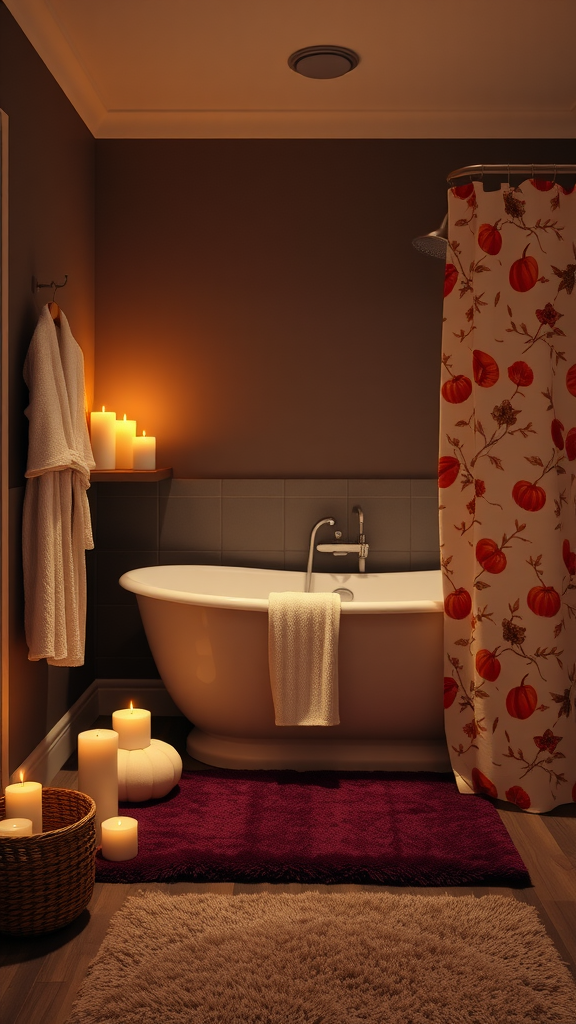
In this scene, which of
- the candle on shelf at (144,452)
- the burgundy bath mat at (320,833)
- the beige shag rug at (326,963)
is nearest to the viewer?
the beige shag rug at (326,963)

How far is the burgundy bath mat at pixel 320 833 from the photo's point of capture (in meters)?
2.42

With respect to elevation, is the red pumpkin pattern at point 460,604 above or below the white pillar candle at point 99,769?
above

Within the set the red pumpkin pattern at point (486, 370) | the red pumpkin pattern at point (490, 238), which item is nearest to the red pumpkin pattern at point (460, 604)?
the red pumpkin pattern at point (486, 370)

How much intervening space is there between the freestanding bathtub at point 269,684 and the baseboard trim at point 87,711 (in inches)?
17.9

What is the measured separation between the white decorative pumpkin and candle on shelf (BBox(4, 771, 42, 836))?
569 millimetres

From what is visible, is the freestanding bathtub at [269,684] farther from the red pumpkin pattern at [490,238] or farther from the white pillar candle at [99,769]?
the red pumpkin pattern at [490,238]

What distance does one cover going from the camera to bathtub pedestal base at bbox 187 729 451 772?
10.5 feet

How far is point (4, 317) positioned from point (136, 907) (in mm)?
1690

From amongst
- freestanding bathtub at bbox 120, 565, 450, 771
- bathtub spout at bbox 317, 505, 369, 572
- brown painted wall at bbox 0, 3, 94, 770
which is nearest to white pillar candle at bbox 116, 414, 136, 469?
brown painted wall at bbox 0, 3, 94, 770

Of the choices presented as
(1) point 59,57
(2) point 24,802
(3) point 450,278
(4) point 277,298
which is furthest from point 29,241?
(2) point 24,802

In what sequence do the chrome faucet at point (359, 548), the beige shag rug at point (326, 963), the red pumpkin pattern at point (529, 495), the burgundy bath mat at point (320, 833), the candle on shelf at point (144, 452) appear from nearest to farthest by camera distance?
1. the beige shag rug at point (326, 963)
2. the burgundy bath mat at point (320, 833)
3. the red pumpkin pattern at point (529, 495)
4. the candle on shelf at point (144, 452)
5. the chrome faucet at point (359, 548)

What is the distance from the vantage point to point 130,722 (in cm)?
290

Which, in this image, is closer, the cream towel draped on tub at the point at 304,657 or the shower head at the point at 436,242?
the cream towel draped on tub at the point at 304,657

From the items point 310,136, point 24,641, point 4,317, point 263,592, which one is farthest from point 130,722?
point 310,136
